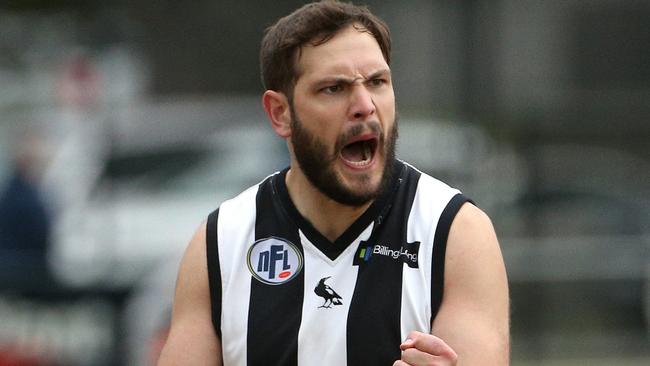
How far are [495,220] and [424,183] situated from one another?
812cm

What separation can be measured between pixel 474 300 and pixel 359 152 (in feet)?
2.20

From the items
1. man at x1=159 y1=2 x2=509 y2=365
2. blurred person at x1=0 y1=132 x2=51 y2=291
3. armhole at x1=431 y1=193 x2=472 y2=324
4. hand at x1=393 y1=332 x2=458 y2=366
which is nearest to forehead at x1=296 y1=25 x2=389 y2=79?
man at x1=159 y1=2 x2=509 y2=365

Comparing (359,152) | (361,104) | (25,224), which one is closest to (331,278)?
(359,152)

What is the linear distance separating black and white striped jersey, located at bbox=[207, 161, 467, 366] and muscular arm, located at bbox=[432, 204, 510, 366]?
6 centimetres

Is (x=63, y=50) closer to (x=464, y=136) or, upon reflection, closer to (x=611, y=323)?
(x=464, y=136)

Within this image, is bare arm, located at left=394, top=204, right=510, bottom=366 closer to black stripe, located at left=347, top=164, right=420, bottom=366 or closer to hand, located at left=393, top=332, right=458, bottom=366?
hand, located at left=393, top=332, right=458, bottom=366

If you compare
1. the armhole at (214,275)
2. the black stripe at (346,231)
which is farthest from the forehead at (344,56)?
the armhole at (214,275)

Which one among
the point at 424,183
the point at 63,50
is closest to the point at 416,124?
the point at 63,50

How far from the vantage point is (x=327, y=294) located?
4.45m

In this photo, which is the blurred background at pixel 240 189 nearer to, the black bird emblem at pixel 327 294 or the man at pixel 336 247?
the man at pixel 336 247

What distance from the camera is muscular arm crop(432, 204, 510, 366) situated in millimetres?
4129

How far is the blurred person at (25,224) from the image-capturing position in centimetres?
1013

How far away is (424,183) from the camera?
4.61 m

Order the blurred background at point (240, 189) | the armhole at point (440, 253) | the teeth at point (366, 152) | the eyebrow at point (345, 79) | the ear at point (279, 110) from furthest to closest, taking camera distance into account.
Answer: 1. the blurred background at point (240, 189)
2. the ear at point (279, 110)
3. the teeth at point (366, 152)
4. the eyebrow at point (345, 79)
5. the armhole at point (440, 253)
